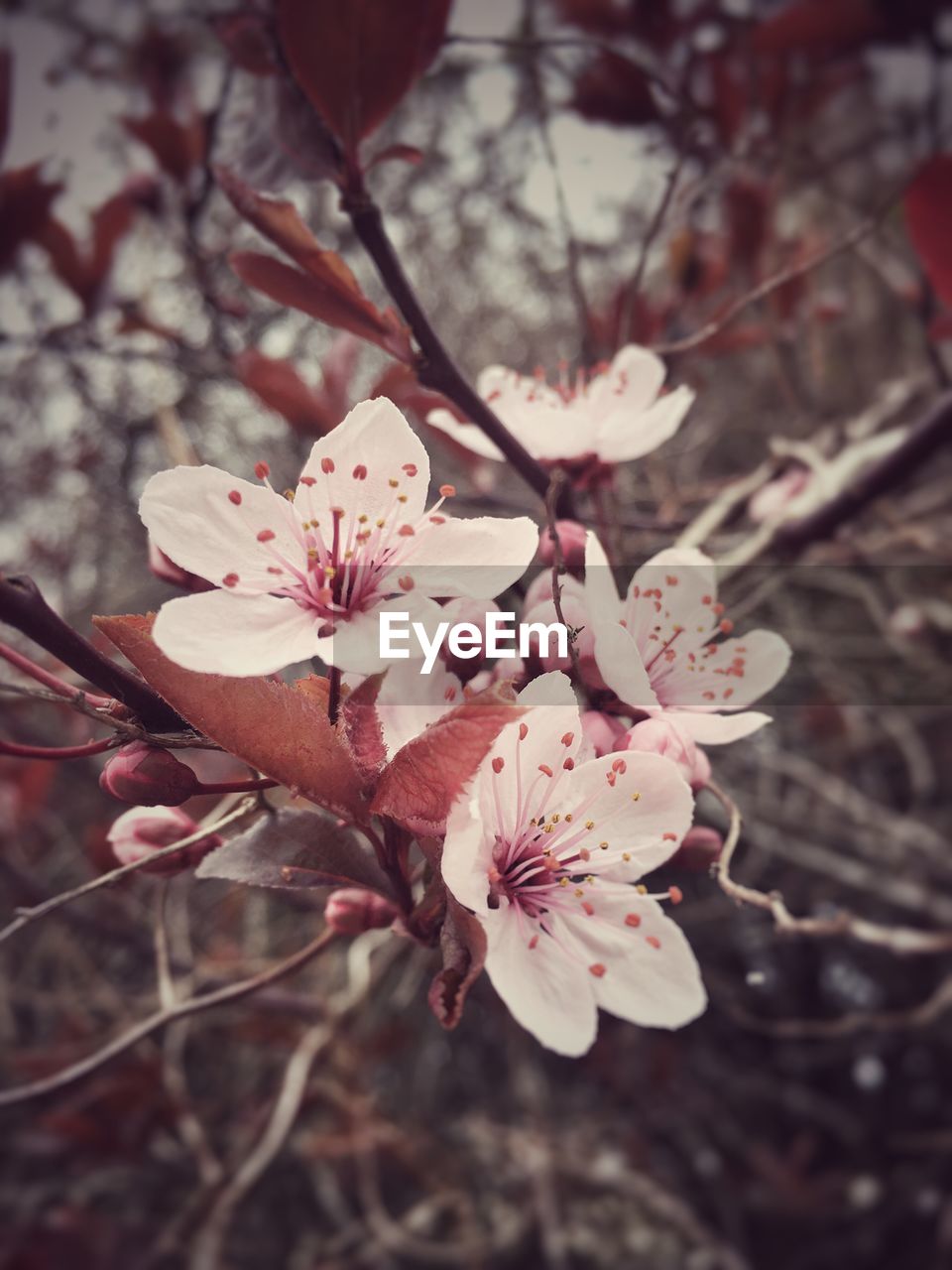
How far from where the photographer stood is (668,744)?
576 mm

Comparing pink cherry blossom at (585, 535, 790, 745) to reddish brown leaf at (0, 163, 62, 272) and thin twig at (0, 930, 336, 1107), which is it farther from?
reddish brown leaf at (0, 163, 62, 272)

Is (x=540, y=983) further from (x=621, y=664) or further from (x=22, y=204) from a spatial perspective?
(x=22, y=204)

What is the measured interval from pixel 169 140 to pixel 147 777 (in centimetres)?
126

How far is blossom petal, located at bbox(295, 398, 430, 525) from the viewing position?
60cm

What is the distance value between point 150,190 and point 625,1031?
1829 millimetres

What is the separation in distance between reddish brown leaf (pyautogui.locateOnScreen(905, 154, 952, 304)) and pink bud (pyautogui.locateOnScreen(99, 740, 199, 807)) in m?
0.92

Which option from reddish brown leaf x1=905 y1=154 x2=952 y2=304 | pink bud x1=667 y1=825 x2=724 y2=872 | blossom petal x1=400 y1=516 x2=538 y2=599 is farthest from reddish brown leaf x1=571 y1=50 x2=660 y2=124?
pink bud x1=667 y1=825 x2=724 y2=872

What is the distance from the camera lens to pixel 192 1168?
5.83ft

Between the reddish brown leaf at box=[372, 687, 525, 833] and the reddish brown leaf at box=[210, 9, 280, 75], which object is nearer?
the reddish brown leaf at box=[372, 687, 525, 833]

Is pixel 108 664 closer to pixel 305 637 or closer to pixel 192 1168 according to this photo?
pixel 305 637

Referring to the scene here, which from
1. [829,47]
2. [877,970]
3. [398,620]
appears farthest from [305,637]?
[877,970]

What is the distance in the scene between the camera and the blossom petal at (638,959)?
1.81 feet

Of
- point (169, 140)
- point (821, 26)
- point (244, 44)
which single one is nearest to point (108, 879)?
point (244, 44)

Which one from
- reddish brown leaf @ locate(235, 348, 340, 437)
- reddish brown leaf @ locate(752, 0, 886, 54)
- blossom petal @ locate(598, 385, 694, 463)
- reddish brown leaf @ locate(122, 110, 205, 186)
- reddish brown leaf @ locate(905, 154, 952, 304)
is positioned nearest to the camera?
blossom petal @ locate(598, 385, 694, 463)
